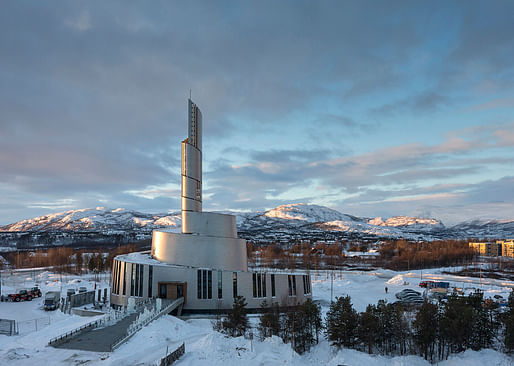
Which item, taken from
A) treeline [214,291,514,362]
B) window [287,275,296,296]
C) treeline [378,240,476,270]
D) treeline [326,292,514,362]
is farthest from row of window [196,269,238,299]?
treeline [378,240,476,270]

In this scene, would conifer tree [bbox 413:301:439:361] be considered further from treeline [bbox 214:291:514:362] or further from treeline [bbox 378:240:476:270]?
treeline [bbox 378:240:476:270]

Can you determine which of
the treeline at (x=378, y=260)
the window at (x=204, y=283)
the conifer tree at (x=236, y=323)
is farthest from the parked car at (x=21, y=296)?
the treeline at (x=378, y=260)

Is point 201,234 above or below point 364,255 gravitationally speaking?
above

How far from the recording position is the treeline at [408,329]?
76.0ft

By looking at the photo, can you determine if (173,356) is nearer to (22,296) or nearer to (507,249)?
(22,296)

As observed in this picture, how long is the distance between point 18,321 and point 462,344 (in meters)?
36.3

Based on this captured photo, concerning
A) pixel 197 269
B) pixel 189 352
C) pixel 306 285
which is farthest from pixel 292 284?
pixel 189 352

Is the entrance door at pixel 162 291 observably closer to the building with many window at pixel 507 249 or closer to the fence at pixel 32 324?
the fence at pixel 32 324

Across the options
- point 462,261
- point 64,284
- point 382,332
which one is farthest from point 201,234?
point 462,261

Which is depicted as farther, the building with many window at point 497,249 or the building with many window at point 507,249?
the building with many window at point 497,249

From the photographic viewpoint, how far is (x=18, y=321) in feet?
107

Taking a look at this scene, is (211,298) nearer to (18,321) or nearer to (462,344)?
(18,321)

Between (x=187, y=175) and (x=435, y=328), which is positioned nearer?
(x=435, y=328)

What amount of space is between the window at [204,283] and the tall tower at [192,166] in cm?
645
